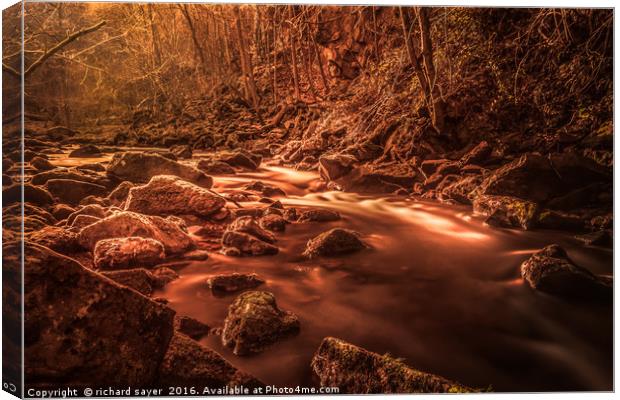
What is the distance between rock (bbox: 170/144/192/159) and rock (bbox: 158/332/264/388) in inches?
41.5

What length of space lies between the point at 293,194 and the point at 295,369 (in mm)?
1039

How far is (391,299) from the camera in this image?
2795 millimetres

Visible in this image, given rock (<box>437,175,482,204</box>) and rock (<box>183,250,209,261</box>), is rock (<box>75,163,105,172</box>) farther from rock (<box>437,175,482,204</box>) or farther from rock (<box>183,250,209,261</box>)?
rock (<box>437,175,482,204</box>)

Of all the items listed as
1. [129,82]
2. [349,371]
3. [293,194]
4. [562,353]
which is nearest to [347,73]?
[293,194]

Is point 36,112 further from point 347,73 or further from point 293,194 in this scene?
point 347,73

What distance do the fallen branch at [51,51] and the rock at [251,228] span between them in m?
1.40

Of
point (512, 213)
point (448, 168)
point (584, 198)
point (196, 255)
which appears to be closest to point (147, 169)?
point (196, 255)

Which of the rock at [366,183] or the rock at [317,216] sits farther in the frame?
the rock at [366,183]

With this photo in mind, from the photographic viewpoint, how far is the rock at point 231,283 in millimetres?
2748

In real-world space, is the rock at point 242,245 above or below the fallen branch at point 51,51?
below

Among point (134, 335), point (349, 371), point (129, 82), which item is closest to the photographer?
point (134, 335)

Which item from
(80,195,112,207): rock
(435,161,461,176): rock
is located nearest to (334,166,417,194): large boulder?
(435,161,461,176): rock

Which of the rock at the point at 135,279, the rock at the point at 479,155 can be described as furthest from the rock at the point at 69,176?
the rock at the point at 479,155

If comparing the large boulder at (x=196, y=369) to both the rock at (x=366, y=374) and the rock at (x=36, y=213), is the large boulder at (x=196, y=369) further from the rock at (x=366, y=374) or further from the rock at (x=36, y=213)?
the rock at (x=36, y=213)
